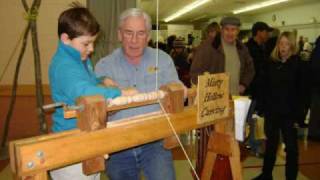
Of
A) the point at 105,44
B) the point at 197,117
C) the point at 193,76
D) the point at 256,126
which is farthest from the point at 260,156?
the point at 197,117

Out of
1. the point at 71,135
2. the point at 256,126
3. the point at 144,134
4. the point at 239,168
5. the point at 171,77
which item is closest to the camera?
the point at 71,135

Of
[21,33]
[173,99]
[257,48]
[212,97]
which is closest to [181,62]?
[257,48]

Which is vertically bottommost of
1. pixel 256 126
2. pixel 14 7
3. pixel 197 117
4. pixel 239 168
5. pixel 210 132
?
pixel 256 126

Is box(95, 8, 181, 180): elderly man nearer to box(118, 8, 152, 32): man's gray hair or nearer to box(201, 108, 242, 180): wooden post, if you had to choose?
box(118, 8, 152, 32): man's gray hair

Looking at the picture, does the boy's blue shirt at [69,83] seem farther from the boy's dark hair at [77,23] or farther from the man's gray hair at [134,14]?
the man's gray hair at [134,14]

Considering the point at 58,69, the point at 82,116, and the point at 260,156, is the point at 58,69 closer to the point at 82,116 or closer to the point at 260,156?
the point at 82,116

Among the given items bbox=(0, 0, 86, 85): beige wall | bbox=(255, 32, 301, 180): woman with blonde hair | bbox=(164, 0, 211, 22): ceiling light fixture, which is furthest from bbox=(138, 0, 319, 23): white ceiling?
bbox=(255, 32, 301, 180): woman with blonde hair

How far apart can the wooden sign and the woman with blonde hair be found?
1.45 meters

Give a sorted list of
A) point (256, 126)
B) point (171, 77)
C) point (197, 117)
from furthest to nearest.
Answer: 1. point (256, 126)
2. point (171, 77)
3. point (197, 117)

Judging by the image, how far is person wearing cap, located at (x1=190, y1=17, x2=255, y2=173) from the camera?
279 cm

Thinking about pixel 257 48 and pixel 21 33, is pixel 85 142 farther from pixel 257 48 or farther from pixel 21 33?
pixel 257 48

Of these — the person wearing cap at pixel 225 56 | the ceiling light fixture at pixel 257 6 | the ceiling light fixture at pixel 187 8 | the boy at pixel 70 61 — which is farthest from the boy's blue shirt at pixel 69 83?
the ceiling light fixture at pixel 257 6

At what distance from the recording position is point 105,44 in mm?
2932

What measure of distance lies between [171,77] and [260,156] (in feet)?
7.86
